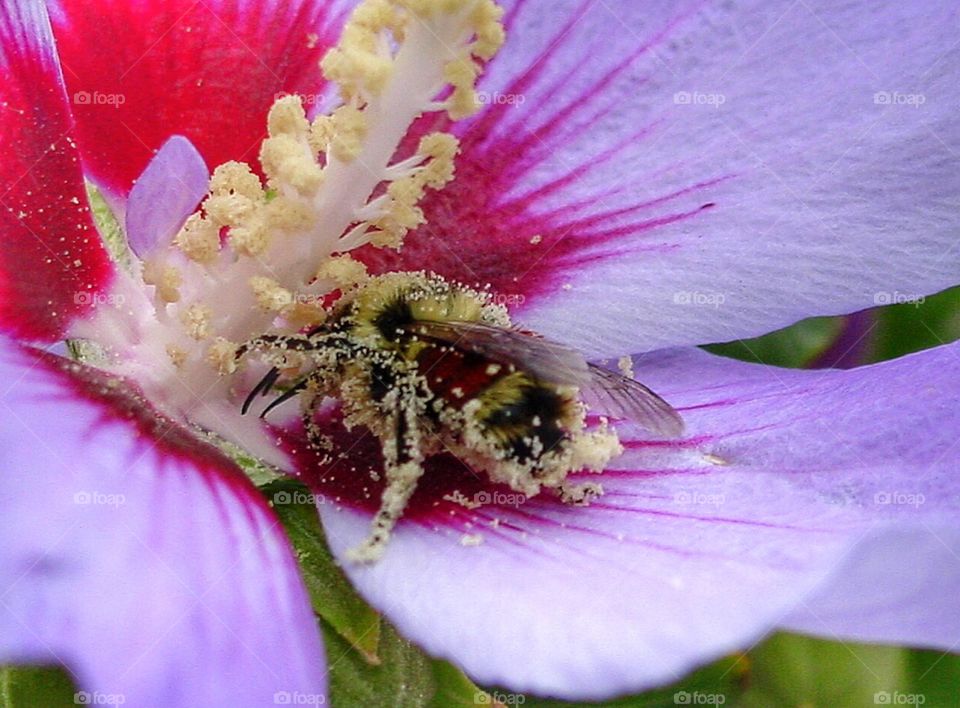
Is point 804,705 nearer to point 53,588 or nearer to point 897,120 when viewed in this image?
point 897,120

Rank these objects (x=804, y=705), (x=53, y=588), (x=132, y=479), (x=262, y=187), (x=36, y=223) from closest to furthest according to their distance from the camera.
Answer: (x=53, y=588) → (x=132, y=479) → (x=36, y=223) → (x=262, y=187) → (x=804, y=705)

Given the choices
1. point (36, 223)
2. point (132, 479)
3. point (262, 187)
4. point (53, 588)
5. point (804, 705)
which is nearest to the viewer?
point (53, 588)

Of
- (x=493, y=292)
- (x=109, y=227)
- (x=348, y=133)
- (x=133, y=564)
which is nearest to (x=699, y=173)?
(x=493, y=292)

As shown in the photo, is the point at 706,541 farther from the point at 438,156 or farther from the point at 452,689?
the point at 438,156

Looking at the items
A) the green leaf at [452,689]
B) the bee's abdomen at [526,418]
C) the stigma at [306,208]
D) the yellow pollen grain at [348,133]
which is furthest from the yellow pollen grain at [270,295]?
the green leaf at [452,689]

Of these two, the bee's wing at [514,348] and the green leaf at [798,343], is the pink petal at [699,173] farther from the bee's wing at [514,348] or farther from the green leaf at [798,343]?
the green leaf at [798,343]

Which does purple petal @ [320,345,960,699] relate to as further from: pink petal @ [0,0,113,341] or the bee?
pink petal @ [0,0,113,341]

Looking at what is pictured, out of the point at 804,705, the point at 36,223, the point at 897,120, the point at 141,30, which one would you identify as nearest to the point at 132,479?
the point at 36,223

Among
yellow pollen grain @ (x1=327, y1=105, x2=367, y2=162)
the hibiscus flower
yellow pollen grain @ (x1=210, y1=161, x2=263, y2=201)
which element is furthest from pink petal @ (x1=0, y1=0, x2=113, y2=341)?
yellow pollen grain @ (x1=327, y1=105, x2=367, y2=162)
